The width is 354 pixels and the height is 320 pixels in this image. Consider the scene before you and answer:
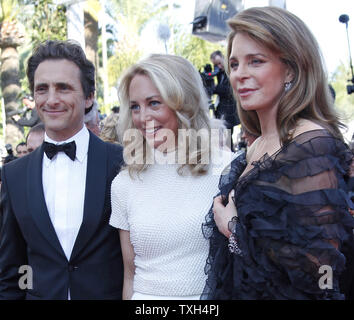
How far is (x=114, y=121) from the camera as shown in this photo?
14.9ft

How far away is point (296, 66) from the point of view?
171cm

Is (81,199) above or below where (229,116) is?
below

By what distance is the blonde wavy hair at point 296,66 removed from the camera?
1682mm

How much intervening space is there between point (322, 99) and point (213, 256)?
2.51ft

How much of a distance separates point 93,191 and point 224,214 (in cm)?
77

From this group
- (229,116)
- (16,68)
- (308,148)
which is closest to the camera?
(308,148)

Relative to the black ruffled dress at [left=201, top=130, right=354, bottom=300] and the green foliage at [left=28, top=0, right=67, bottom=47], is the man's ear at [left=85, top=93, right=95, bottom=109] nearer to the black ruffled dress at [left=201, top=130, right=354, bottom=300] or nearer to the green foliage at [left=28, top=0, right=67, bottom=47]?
the black ruffled dress at [left=201, top=130, right=354, bottom=300]

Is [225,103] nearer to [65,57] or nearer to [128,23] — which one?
[65,57]

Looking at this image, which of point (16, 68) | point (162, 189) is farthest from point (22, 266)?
point (16, 68)

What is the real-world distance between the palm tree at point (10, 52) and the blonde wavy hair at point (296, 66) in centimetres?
1137

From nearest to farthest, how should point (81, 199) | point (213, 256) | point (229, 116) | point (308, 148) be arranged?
point (308, 148) < point (213, 256) < point (81, 199) < point (229, 116)

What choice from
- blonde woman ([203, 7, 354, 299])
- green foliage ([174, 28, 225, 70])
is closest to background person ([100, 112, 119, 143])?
blonde woman ([203, 7, 354, 299])

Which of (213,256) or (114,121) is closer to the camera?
(213,256)

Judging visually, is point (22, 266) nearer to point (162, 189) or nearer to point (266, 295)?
point (162, 189)
